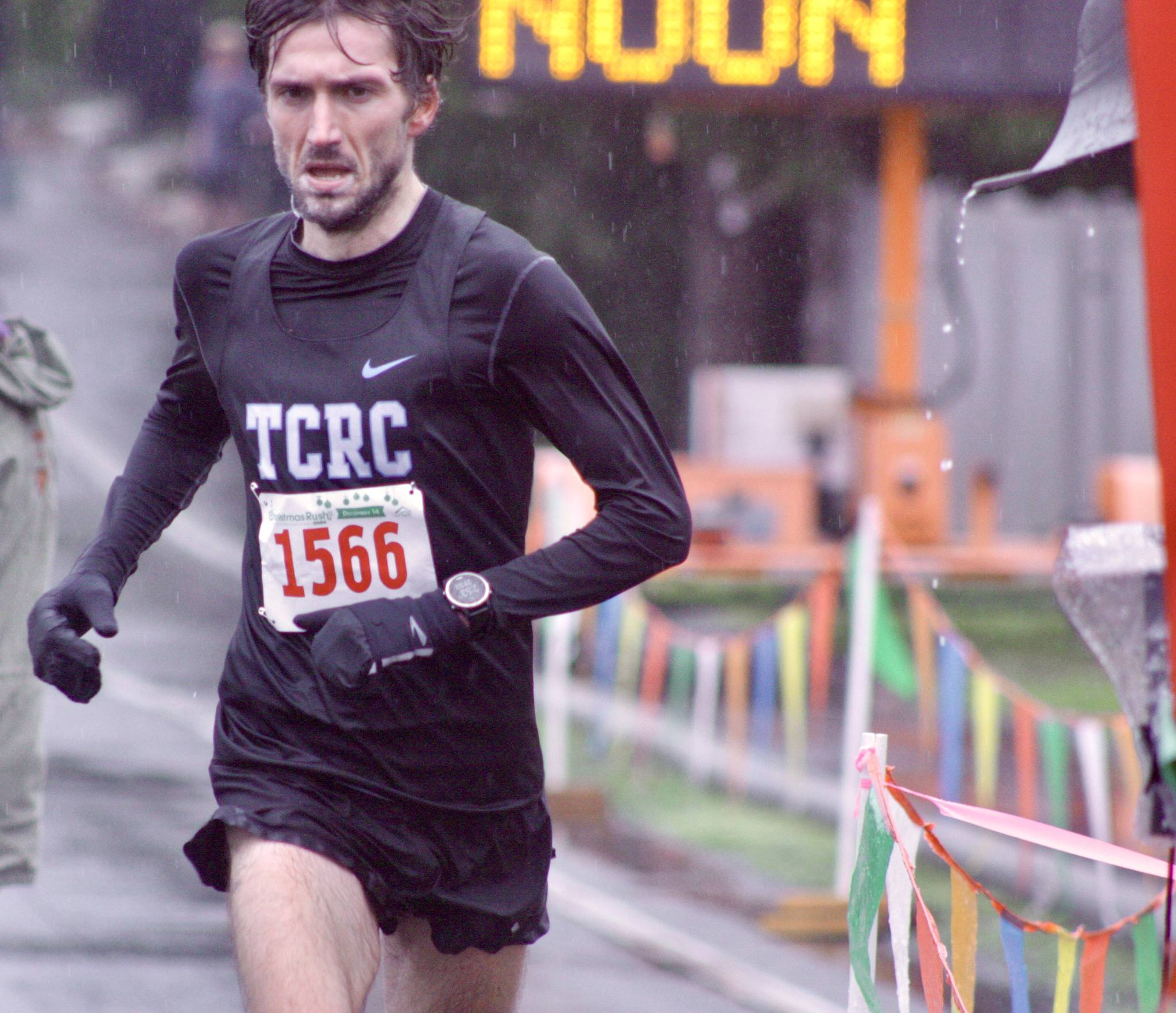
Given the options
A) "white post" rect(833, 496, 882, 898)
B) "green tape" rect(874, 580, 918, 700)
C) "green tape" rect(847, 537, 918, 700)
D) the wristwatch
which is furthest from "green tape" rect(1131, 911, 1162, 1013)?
"green tape" rect(874, 580, 918, 700)

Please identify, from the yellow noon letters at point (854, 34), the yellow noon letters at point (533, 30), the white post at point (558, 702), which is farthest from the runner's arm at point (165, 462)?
the yellow noon letters at point (854, 34)

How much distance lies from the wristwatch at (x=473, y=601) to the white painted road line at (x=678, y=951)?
2.82 metres

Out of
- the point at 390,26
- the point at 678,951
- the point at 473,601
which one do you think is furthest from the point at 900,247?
the point at 473,601

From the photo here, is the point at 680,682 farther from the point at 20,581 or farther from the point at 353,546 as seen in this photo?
the point at 353,546

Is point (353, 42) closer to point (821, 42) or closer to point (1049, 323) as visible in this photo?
point (821, 42)

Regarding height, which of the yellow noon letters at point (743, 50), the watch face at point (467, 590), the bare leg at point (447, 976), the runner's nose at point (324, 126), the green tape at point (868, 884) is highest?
the yellow noon letters at point (743, 50)

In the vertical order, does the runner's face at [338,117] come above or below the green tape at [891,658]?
above

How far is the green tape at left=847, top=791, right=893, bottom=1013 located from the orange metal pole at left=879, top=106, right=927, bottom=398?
1177 cm

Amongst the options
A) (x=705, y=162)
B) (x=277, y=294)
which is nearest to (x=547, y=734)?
(x=277, y=294)

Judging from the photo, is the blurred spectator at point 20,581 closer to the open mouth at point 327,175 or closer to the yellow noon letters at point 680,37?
the open mouth at point 327,175

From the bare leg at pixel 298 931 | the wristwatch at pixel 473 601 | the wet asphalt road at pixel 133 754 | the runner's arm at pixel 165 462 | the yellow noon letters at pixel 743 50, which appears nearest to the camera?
the bare leg at pixel 298 931

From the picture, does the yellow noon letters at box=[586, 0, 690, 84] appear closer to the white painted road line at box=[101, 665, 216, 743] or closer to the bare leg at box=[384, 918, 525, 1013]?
the white painted road line at box=[101, 665, 216, 743]

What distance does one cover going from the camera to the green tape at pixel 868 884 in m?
3.37

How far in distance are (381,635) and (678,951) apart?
12.4 ft
